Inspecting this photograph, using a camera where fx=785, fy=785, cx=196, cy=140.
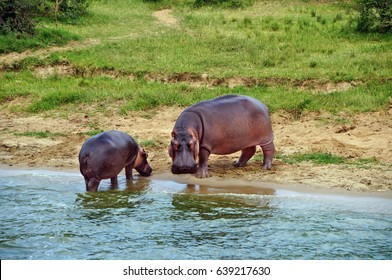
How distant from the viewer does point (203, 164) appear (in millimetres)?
10125

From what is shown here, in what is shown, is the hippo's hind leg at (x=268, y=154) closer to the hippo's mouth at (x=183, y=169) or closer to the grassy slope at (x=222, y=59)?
the hippo's mouth at (x=183, y=169)

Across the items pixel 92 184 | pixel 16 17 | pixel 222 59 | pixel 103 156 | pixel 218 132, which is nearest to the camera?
pixel 103 156

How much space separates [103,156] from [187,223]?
142 cm

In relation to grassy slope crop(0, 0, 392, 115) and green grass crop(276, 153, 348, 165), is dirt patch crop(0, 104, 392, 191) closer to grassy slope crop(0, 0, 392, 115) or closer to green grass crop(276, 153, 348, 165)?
green grass crop(276, 153, 348, 165)

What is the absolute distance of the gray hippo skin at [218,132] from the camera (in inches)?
379

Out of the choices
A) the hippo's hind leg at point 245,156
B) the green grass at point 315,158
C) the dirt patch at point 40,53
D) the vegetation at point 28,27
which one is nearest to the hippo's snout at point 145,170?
the hippo's hind leg at point 245,156

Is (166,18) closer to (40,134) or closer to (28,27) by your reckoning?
(28,27)

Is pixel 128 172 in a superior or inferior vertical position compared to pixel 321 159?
inferior

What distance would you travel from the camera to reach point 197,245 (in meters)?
7.98

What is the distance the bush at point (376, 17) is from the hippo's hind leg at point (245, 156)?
938cm

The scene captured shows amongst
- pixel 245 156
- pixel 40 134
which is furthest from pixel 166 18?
pixel 245 156

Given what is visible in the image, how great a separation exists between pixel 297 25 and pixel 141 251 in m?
13.5
